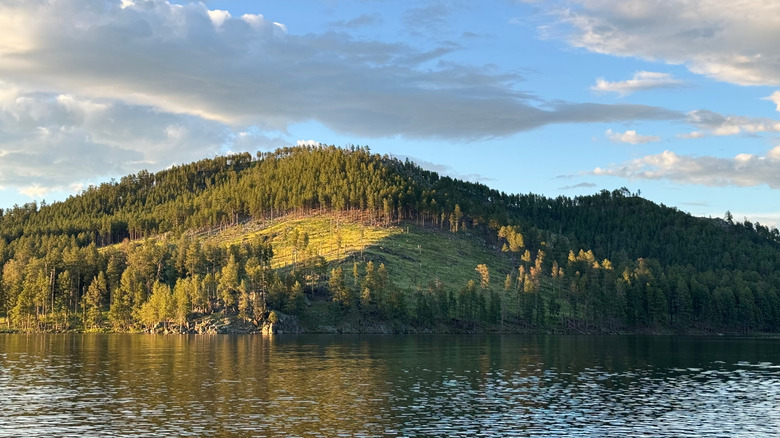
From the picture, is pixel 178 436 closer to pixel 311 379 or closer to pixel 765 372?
pixel 311 379

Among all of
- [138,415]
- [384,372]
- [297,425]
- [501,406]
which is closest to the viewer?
[297,425]

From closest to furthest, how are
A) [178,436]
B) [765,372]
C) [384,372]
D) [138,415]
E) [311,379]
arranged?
[178,436], [138,415], [311,379], [384,372], [765,372]

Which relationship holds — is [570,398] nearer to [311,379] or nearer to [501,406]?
[501,406]

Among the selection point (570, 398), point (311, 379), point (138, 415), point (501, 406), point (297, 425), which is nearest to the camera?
point (297, 425)

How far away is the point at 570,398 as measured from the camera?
77250 mm

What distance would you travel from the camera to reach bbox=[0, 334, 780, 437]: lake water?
5994cm

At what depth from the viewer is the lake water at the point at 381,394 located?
59.9 m

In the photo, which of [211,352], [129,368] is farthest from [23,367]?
[211,352]

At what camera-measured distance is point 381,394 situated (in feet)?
259

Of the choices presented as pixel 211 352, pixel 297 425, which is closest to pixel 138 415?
pixel 297 425

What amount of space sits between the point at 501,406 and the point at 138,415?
115 ft

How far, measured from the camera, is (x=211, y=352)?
136 m

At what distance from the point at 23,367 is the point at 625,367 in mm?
93878

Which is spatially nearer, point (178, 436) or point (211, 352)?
point (178, 436)
